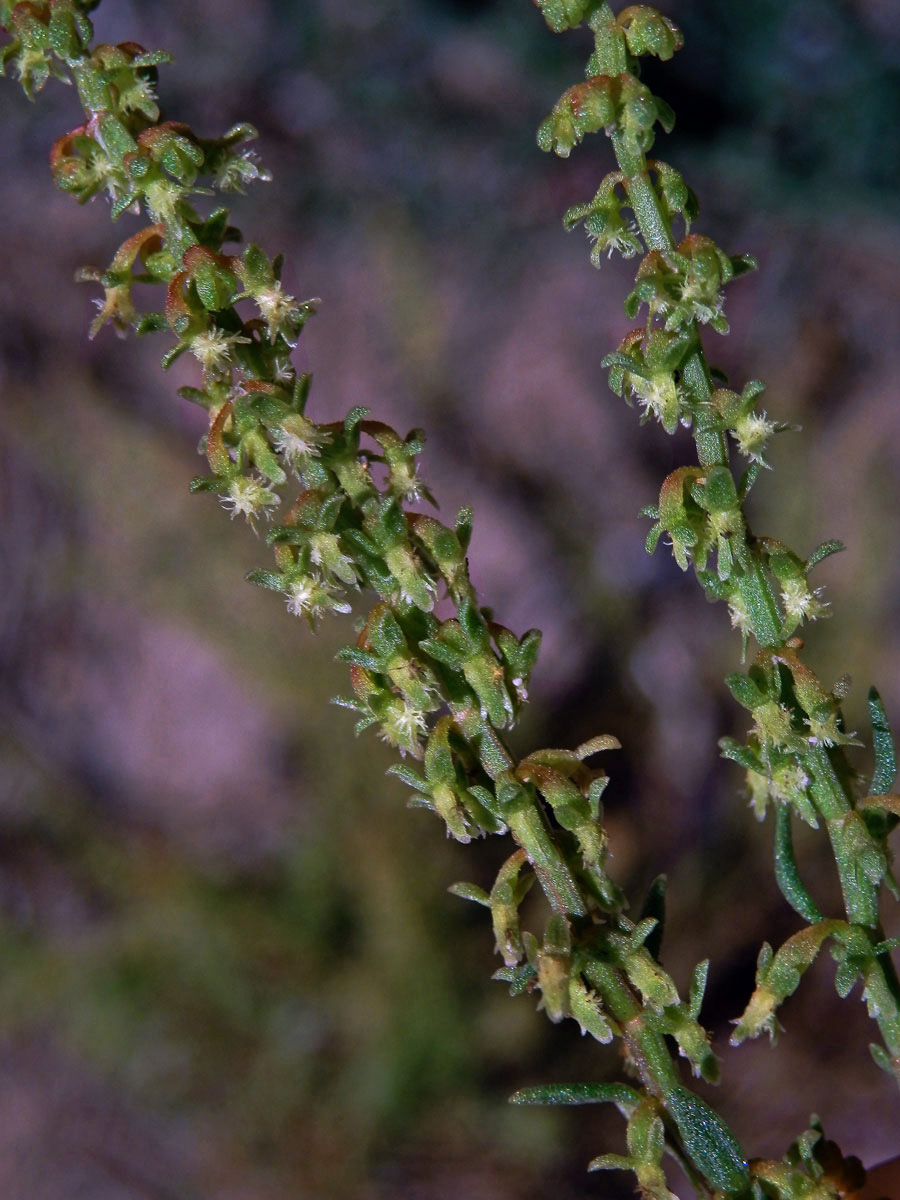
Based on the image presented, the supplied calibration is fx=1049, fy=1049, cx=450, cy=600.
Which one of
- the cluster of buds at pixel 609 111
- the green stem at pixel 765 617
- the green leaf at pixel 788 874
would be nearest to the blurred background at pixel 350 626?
the green leaf at pixel 788 874

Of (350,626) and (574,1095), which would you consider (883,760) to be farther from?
(350,626)

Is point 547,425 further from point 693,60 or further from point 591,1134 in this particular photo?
point 591,1134

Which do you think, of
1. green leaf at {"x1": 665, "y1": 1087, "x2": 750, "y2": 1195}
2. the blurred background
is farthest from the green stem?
the blurred background

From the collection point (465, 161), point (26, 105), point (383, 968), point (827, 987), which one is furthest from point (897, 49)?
point (383, 968)

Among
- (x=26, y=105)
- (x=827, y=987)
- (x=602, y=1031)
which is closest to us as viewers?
(x=602, y=1031)

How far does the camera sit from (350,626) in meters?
2.19

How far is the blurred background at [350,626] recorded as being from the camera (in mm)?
2094

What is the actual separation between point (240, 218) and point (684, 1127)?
1989mm

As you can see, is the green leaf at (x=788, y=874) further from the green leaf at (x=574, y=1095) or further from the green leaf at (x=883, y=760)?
the green leaf at (x=574, y=1095)

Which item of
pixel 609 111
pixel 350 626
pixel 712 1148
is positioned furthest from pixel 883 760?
pixel 350 626

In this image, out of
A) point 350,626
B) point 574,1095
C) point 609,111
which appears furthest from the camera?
point 350,626

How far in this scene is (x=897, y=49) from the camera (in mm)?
2213

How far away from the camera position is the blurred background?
2094mm

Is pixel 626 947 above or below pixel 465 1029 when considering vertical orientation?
above
